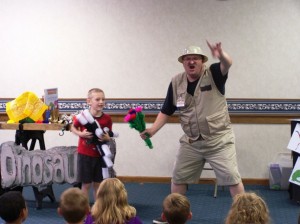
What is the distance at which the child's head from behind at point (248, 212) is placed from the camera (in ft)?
7.02

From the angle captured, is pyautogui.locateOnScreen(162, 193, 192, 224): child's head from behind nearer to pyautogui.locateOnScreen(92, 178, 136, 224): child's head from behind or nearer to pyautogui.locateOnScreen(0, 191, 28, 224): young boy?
pyautogui.locateOnScreen(92, 178, 136, 224): child's head from behind

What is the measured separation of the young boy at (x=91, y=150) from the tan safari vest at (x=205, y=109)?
0.84 metres

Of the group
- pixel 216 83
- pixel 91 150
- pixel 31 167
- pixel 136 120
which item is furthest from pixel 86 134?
pixel 216 83

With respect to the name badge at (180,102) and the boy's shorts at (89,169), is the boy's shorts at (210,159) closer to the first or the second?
the name badge at (180,102)

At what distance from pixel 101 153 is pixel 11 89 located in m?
2.73

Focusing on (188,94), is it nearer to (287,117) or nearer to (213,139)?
(213,139)

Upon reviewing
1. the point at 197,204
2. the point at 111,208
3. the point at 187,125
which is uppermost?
the point at 187,125

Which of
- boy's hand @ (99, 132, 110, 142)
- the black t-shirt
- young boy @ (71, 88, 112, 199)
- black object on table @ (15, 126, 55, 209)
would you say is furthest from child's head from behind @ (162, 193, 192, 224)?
black object on table @ (15, 126, 55, 209)

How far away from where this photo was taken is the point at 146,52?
589cm

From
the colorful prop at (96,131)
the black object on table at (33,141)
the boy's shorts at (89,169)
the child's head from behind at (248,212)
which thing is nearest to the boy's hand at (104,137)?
the colorful prop at (96,131)

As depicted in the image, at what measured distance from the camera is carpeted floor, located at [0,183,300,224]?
13.7ft

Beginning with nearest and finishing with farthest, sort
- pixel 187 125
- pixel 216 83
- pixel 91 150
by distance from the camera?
pixel 216 83, pixel 187 125, pixel 91 150

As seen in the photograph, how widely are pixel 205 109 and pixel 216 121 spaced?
5.2 inches

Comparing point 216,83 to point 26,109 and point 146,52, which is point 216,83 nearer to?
point 26,109
